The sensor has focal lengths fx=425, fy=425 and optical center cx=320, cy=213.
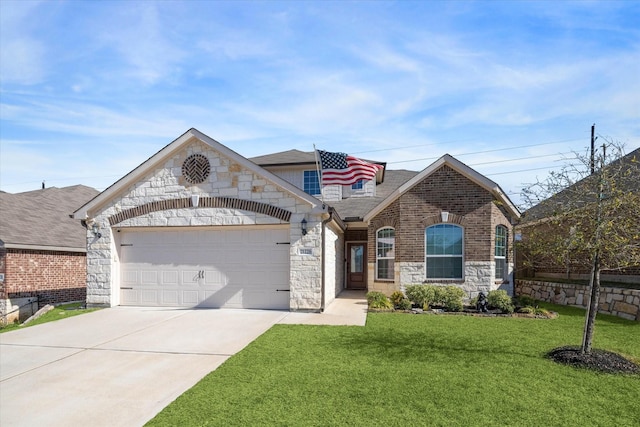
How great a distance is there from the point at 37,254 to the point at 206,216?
7.87 metres

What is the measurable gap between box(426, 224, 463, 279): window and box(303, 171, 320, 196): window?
6.07m

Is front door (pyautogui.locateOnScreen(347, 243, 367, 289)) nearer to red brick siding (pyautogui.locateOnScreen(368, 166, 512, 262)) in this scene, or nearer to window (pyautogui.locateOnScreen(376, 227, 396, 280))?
window (pyautogui.locateOnScreen(376, 227, 396, 280))

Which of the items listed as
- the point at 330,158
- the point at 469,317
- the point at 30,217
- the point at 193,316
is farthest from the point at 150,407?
the point at 30,217

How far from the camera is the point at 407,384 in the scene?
5902 mm

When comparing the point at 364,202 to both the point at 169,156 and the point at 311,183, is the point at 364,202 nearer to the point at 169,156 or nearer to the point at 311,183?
the point at 311,183

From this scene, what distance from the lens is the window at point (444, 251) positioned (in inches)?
562

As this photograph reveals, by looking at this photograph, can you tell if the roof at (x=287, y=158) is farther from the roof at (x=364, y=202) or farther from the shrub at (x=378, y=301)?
the shrub at (x=378, y=301)

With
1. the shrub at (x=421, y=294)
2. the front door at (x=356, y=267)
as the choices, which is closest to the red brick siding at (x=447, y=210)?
the shrub at (x=421, y=294)

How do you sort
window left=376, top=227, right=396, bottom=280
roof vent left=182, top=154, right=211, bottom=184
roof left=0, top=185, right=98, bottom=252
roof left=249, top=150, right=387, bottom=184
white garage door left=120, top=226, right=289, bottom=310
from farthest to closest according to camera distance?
roof left=249, top=150, right=387, bottom=184 → window left=376, top=227, right=396, bottom=280 → roof left=0, top=185, right=98, bottom=252 → roof vent left=182, top=154, right=211, bottom=184 → white garage door left=120, top=226, right=289, bottom=310

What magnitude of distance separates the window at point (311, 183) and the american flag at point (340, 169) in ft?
13.9

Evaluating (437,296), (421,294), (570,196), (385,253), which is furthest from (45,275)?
(570,196)

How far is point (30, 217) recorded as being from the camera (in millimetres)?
17047

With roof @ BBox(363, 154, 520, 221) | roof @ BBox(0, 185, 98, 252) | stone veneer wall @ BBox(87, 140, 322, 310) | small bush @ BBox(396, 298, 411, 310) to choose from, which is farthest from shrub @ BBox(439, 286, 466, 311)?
roof @ BBox(0, 185, 98, 252)

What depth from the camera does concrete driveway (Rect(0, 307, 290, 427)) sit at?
17.5 feet
